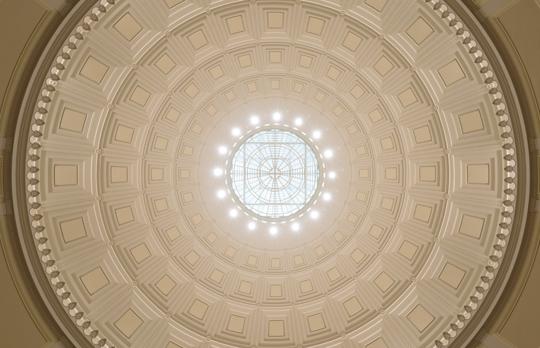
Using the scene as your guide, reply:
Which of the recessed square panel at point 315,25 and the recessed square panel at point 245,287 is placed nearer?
the recessed square panel at point 315,25

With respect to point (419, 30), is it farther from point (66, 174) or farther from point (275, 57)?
point (66, 174)

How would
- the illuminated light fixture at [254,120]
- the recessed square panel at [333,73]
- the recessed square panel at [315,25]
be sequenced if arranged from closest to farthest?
the recessed square panel at [315,25], the recessed square panel at [333,73], the illuminated light fixture at [254,120]

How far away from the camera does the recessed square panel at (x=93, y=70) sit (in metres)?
17.4

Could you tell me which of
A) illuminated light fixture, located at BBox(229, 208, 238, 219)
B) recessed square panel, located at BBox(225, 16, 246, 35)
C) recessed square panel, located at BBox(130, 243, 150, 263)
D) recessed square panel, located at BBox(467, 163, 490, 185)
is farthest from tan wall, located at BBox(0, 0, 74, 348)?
recessed square panel, located at BBox(467, 163, 490, 185)

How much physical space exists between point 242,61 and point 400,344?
14627 millimetres

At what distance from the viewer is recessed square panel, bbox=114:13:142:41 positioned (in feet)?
57.0

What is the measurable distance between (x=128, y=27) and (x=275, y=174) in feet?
44.2

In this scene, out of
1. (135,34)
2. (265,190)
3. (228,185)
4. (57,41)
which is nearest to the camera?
(57,41)

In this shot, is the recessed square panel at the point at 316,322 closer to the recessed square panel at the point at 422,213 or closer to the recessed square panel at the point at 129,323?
the recessed square panel at the point at 422,213

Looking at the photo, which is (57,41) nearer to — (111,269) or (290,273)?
(111,269)

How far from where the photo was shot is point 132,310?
67.4 feet

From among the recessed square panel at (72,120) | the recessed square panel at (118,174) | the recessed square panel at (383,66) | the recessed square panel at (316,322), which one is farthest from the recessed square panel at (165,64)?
the recessed square panel at (316,322)

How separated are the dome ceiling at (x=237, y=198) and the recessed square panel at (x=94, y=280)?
8cm

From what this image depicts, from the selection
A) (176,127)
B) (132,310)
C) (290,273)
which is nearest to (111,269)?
(132,310)
